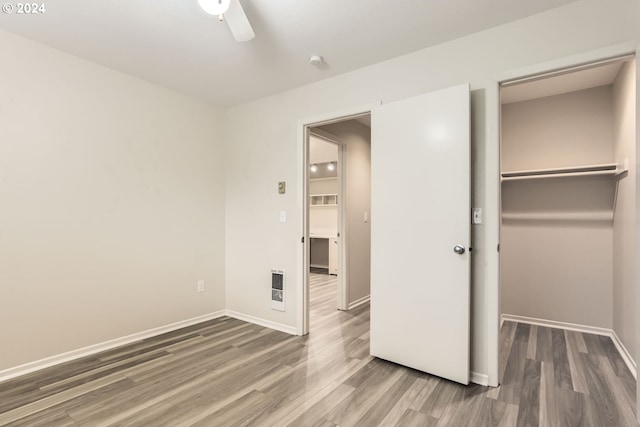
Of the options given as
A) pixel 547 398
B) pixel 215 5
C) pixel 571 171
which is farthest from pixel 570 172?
pixel 215 5

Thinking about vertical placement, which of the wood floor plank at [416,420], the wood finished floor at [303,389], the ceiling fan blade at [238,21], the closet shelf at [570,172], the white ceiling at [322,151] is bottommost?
the wood finished floor at [303,389]

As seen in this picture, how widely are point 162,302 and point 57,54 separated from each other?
7.72 ft

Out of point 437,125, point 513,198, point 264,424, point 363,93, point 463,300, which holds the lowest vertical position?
point 264,424

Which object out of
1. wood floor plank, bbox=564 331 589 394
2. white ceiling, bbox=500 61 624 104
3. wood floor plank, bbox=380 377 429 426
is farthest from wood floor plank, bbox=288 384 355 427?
white ceiling, bbox=500 61 624 104

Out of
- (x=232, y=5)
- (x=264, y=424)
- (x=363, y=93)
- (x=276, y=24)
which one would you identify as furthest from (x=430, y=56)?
(x=264, y=424)

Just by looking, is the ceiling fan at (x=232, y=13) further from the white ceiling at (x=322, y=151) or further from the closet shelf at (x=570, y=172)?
the white ceiling at (x=322, y=151)

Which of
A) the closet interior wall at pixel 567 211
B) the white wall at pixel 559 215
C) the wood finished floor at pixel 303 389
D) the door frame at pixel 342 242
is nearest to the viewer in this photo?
the wood finished floor at pixel 303 389

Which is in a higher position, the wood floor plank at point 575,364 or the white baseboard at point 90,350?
the white baseboard at point 90,350

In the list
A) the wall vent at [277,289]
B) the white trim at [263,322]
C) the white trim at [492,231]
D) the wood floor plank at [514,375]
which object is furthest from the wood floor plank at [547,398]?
the wall vent at [277,289]

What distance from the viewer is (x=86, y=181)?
8.96 feet

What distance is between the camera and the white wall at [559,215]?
3.29 m

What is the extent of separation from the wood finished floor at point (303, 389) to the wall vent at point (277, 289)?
0.43 metres

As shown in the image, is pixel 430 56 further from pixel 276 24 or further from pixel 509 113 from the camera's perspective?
pixel 509 113

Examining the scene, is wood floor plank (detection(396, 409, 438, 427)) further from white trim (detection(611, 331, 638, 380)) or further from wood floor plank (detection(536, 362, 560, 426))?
white trim (detection(611, 331, 638, 380))
